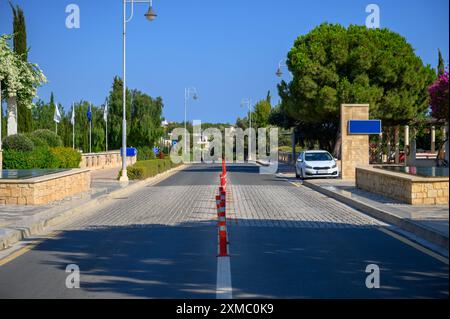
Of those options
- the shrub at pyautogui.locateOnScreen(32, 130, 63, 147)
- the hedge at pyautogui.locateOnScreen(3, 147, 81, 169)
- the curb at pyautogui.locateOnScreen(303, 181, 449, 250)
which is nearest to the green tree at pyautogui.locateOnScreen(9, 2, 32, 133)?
the shrub at pyautogui.locateOnScreen(32, 130, 63, 147)

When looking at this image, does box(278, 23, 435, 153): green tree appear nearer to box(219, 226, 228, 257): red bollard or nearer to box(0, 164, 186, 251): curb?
box(0, 164, 186, 251): curb

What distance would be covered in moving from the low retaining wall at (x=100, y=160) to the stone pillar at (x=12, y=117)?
821 cm

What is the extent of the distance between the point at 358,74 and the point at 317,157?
9161mm

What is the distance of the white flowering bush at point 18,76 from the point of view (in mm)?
30906

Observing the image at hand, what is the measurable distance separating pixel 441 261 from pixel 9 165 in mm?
21090

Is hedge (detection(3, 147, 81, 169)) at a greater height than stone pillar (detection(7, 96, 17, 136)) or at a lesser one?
lesser

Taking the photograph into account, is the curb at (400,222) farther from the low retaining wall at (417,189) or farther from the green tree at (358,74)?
the green tree at (358,74)

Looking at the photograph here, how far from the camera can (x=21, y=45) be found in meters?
37.1

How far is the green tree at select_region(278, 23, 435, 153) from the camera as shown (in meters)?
41.2

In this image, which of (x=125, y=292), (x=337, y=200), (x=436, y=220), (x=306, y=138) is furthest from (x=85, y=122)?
(x=125, y=292)

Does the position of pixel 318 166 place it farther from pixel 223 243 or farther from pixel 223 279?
pixel 223 279

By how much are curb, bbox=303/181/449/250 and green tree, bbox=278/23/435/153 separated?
63.4 ft

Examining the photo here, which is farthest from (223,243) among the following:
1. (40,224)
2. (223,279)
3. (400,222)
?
(40,224)
